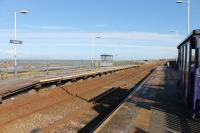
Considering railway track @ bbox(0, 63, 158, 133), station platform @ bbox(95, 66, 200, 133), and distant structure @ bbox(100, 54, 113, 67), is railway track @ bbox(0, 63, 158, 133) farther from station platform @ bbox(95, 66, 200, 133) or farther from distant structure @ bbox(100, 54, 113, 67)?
distant structure @ bbox(100, 54, 113, 67)

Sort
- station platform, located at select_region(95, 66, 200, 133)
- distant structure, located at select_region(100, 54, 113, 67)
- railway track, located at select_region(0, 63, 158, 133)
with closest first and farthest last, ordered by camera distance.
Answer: station platform, located at select_region(95, 66, 200, 133) < railway track, located at select_region(0, 63, 158, 133) < distant structure, located at select_region(100, 54, 113, 67)

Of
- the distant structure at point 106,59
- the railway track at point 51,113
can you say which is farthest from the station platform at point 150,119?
the distant structure at point 106,59

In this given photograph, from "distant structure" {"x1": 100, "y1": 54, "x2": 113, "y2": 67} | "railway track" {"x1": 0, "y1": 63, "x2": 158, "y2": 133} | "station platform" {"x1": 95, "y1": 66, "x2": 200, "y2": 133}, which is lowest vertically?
"railway track" {"x1": 0, "y1": 63, "x2": 158, "y2": 133}

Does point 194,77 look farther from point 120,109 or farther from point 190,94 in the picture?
point 120,109

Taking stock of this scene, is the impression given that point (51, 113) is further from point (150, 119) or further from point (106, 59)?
point (106, 59)

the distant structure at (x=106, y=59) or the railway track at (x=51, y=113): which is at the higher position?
the distant structure at (x=106, y=59)

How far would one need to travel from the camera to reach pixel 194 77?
40.3 ft

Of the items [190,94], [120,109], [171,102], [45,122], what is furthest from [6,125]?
[171,102]

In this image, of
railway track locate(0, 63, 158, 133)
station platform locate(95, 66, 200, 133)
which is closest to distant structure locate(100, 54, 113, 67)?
railway track locate(0, 63, 158, 133)

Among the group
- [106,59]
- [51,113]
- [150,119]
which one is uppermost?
[106,59]

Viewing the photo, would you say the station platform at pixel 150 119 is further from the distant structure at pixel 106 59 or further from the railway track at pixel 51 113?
the distant structure at pixel 106 59

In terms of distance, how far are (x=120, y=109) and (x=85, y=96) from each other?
836cm

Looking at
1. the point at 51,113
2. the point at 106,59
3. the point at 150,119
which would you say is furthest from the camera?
the point at 106,59

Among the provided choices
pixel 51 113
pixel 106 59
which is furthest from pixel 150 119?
pixel 106 59
